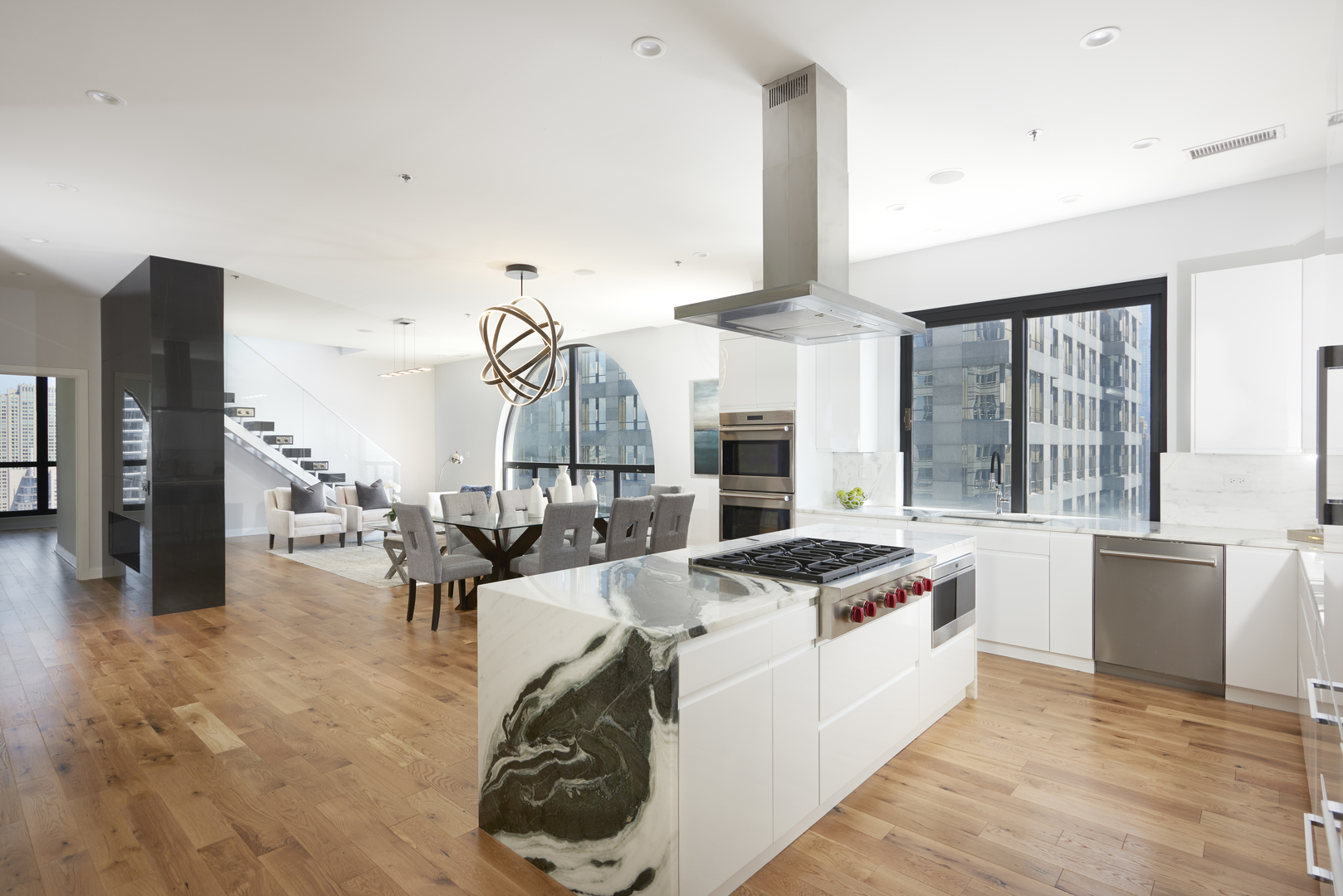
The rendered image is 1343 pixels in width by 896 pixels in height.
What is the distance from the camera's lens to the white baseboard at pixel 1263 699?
3.26m

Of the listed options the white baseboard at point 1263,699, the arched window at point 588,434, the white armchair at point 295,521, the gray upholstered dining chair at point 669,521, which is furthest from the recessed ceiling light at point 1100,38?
the white armchair at point 295,521

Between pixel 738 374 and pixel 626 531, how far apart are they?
5.40 feet

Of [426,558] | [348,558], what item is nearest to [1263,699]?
[426,558]

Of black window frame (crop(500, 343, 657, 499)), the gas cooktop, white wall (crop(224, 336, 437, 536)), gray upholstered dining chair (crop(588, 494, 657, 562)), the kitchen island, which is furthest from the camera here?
white wall (crop(224, 336, 437, 536))

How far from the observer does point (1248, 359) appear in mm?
3600

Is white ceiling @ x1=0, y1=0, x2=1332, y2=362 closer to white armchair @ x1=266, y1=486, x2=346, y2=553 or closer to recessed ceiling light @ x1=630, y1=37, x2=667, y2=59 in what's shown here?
recessed ceiling light @ x1=630, y1=37, x2=667, y2=59

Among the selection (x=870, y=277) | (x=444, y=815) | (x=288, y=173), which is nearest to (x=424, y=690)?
(x=444, y=815)

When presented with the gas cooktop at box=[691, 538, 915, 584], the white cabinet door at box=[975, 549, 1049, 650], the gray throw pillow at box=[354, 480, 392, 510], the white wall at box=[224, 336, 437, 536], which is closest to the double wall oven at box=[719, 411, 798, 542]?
the white cabinet door at box=[975, 549, 1049, 650]

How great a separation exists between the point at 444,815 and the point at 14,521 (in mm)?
11572

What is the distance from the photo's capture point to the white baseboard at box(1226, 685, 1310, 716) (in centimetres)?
326

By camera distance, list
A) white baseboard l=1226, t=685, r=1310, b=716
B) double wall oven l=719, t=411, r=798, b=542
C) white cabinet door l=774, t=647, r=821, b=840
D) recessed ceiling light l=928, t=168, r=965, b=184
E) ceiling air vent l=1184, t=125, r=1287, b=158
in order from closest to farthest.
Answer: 1. white cabinet door l=774, t=647, r=821, b=840
2. ceiling air vent l=1184, t=125, r=1287, b=158
3. white baseboard l=1226, t=685, r=1310, b=716
4. recessed ceiling light l=928, t=168, r=965, b=184
5. double wall oven l=719, t=411, r=798, b=542

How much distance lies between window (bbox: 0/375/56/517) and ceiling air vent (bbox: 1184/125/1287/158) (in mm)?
13551

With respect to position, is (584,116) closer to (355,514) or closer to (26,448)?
(355,514)

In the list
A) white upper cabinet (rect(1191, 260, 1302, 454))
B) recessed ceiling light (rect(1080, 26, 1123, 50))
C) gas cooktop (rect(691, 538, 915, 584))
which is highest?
recessed ceiling light (rect(1080, 26, 1123, 50))
